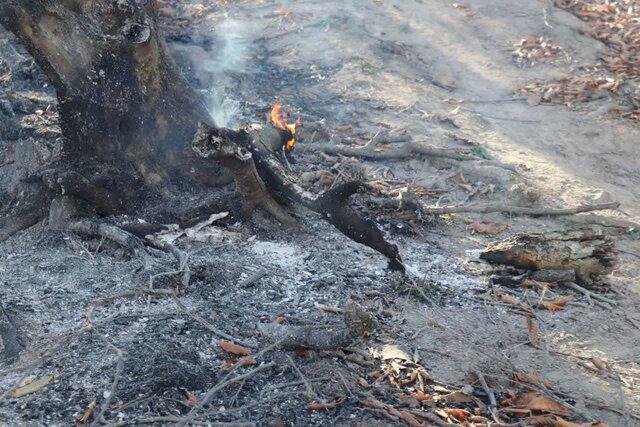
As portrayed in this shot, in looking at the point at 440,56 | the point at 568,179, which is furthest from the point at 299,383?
the point at 440,56

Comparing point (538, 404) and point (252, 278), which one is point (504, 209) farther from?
point (538, 404)

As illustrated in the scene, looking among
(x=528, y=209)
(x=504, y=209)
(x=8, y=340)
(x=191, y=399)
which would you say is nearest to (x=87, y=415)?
(x=191, y=399)

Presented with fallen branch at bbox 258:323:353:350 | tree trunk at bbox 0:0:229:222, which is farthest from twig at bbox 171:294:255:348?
tree trunk at bbox 0:0:229:222

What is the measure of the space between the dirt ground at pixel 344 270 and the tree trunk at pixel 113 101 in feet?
1.47

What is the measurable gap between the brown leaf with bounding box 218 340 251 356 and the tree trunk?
1.80m

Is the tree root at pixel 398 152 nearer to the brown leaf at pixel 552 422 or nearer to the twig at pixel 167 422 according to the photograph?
the brown leaf at pixel 552 422

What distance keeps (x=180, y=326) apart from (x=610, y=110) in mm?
6555

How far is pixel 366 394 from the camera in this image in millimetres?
3572

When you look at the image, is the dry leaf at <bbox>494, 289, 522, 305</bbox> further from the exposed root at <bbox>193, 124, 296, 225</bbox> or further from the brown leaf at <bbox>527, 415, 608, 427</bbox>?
the exposed root at <bbox>193, 124, 296, 225</bbox>

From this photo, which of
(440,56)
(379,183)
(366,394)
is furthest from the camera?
(440,56)

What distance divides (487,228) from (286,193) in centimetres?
170

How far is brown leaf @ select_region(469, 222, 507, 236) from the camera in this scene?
574 cm

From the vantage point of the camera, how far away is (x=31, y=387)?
337 cm

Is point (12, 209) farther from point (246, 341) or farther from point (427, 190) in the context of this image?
point (427, 190)
